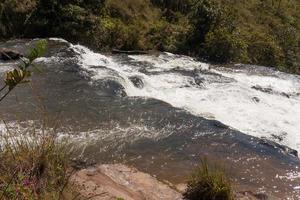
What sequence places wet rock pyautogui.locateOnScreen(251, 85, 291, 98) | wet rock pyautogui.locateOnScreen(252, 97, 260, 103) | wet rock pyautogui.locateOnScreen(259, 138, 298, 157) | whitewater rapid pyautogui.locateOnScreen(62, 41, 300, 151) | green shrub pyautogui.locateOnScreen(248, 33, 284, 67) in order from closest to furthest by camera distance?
1. wet rock pyautogui.locateOnScreen(259, 138, 298, 157)
2. whitewater rapid pyautogui.locateOnScreen(62, 41, 300, 151)
3. wet rock pyautogui.locateOnScreen(252, 97, 260, 103)
4. wet rock pyautogui.locateOnScreen(251, 85, 291, 98)
5. green shrub pyautogui.locateOnScreen(248, 33, 284, 67)

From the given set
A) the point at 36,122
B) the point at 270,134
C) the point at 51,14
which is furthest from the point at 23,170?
the point at 51,14

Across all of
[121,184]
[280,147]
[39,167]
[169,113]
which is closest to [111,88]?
[169,113]

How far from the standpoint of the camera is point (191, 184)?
6012 mm

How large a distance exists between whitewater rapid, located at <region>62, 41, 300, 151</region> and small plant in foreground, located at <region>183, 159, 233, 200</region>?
4.21 metres

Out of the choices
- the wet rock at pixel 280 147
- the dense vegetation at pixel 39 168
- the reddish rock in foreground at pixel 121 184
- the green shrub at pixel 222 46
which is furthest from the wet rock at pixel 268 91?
the dense vegetation at pixel 39 168

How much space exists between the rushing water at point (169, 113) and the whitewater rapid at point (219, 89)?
0.03m

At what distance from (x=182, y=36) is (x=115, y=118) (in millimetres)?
10557

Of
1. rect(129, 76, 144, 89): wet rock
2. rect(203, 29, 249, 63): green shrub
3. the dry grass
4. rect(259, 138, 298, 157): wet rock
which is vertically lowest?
rect(203, 29, 249, 63): green shrub

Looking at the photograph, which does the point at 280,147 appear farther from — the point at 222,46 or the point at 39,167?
the point at 222,46

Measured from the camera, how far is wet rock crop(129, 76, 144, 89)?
12.0 metres

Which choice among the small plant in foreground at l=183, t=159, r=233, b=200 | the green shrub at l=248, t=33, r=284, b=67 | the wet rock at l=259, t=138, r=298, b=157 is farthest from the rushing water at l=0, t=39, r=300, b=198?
the green shrub at l=248, t=33, r=284, b=67

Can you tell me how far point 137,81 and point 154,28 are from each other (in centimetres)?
768

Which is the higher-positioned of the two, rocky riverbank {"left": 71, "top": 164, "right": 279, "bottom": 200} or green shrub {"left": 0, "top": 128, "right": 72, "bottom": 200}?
green shrub {"left": 0, "top": 128, "right": 72, "bottom": 200}

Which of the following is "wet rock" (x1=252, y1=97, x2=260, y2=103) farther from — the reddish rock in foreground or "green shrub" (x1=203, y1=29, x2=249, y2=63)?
the reddish rock in foreground
